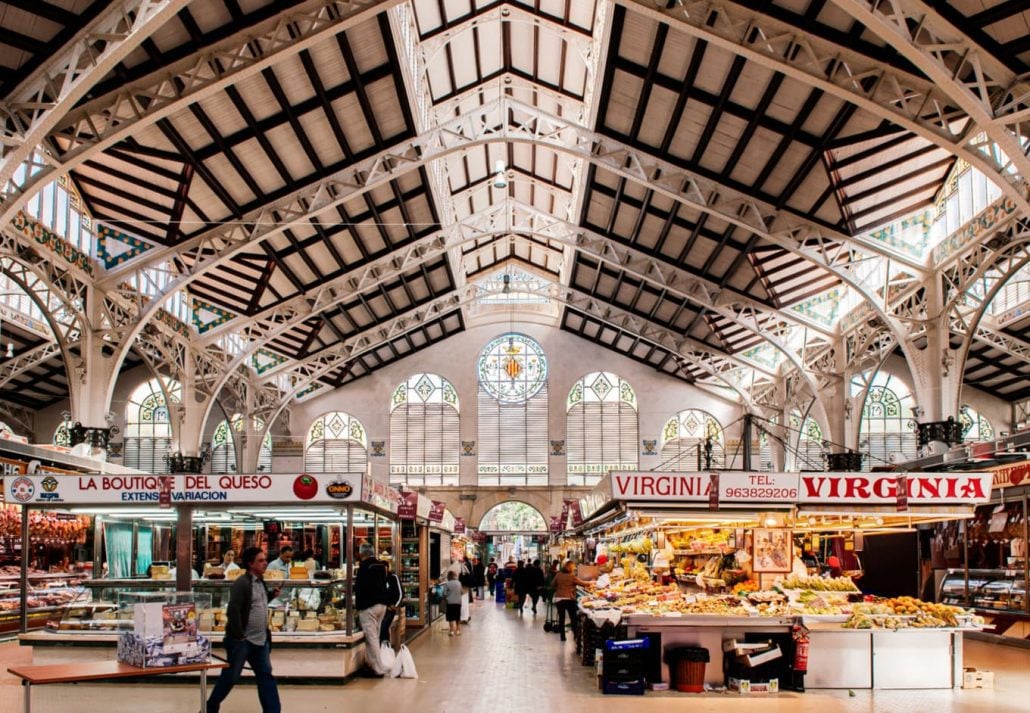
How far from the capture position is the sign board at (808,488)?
38.4 ft

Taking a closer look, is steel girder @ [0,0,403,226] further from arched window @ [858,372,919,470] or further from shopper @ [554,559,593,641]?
arched window @ [858,372,919,470]

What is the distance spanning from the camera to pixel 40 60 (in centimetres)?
1223

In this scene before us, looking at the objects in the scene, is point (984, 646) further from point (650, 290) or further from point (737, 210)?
point (650, 290)

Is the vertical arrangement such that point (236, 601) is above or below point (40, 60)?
below

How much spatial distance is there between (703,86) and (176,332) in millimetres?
14667

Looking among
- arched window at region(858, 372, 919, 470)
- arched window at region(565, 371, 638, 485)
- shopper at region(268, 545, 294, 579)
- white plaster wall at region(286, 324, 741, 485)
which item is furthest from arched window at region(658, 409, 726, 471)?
shopper at region(268, 545, 294, 579)

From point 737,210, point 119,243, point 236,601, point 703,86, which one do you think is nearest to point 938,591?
point 737,210

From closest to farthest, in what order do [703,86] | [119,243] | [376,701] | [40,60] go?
[376,701]
[40,60]
[703,86]
[119,243]

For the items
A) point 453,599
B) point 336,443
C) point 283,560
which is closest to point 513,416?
point 336,443

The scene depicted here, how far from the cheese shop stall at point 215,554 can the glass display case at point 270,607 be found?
0.01 metres

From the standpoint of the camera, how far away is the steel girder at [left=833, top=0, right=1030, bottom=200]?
1109cm

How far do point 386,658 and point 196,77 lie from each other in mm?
8288

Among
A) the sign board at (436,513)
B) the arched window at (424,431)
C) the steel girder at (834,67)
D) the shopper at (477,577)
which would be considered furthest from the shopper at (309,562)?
the arched window at (424,431)

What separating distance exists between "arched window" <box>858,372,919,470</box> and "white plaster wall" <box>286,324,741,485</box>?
4606 millimetres
